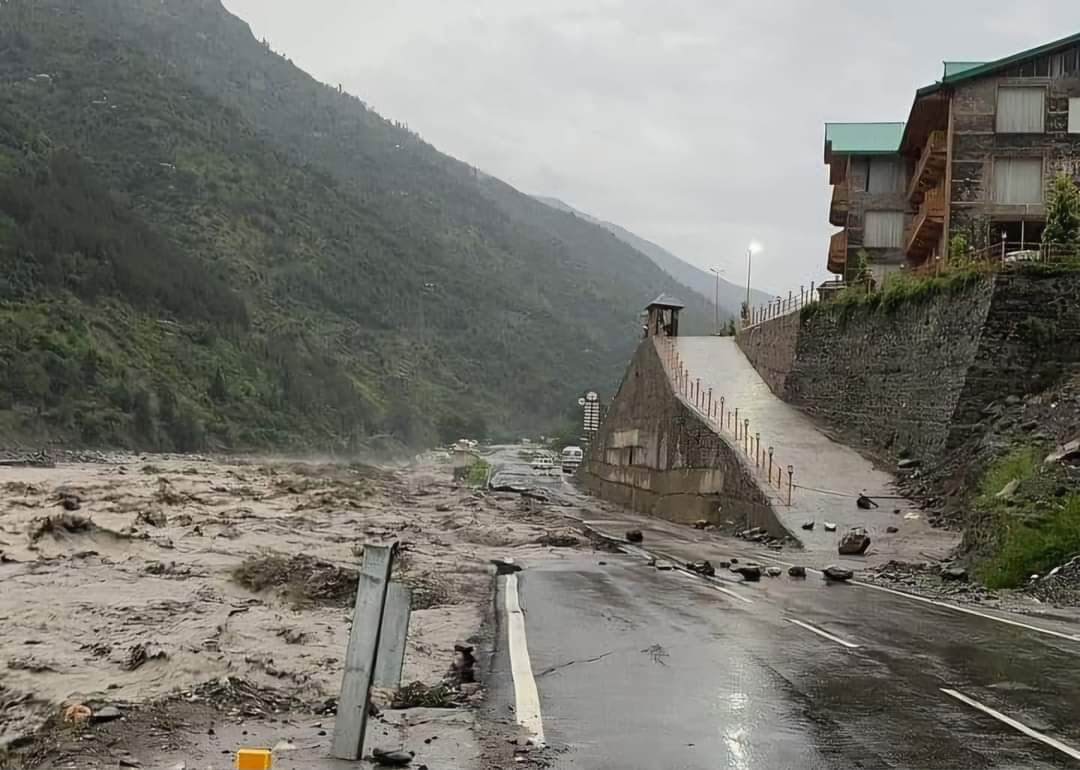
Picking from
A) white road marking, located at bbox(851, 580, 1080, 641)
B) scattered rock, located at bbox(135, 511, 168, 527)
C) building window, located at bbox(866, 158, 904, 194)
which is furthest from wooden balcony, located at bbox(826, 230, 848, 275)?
white road marking, located at bbox(851, 580, 1080, 641)

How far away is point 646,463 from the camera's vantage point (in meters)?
46.9

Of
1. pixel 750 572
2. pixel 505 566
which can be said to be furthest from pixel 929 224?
pixel 505 566

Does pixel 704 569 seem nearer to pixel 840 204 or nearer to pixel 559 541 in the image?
pixel 559 541

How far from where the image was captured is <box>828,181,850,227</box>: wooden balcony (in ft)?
171

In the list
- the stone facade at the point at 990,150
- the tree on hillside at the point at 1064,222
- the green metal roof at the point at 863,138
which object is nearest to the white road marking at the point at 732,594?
the tree on hillside at the point at 1064,222

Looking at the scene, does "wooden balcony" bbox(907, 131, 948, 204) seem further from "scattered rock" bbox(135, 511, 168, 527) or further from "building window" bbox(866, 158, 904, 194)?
"scattered rock" bbox(135, 511, 168, 527)

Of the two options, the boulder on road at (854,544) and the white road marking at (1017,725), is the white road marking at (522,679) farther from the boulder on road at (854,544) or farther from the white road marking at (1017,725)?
the boulder on road at (854,544)

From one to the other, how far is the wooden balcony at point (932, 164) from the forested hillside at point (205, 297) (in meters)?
55.3

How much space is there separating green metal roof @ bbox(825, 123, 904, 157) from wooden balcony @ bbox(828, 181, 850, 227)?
1.74 m

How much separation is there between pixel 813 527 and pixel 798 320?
17289mm

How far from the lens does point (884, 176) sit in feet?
170

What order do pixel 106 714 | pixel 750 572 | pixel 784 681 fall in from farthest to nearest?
pixel 750 572 < pixel 784 681 < pixel 106 714

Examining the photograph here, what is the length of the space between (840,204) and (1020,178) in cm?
1340

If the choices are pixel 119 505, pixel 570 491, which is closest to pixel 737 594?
pixel 119 505
